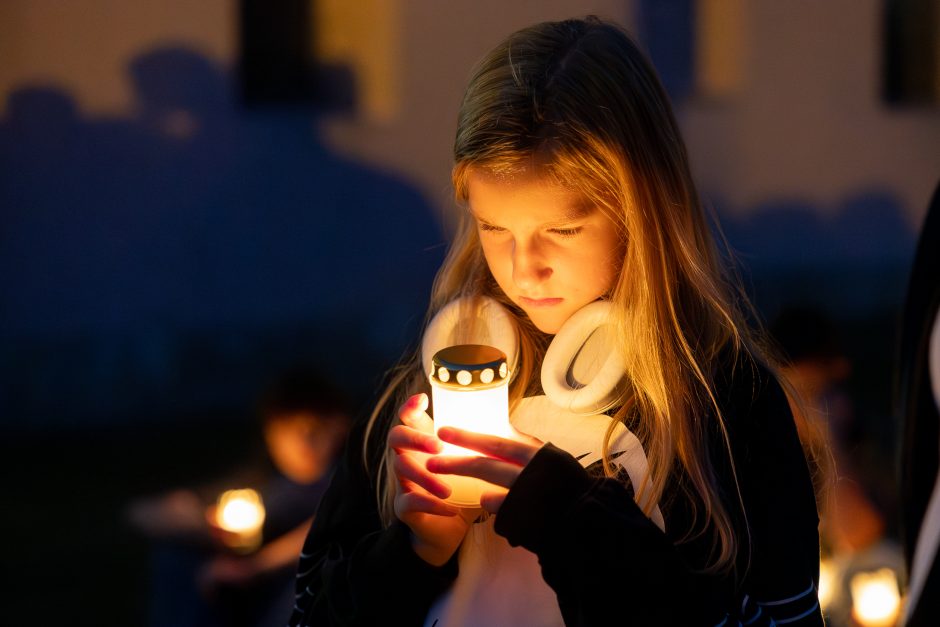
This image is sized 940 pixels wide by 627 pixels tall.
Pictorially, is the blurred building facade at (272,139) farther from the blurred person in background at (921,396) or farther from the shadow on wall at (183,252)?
the blurred person in background at (921,396)

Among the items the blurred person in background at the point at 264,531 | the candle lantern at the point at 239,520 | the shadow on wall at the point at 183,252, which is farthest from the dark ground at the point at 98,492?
the candle lantern at the point at 239,520

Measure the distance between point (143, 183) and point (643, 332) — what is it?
4.98m

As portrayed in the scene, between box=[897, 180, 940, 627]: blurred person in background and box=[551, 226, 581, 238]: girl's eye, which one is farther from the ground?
box=[551, 226, 581, 238]: girl's eye

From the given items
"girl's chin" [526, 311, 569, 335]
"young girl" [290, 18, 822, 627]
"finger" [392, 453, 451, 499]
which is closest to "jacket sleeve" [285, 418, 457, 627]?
"young girl" [290, 18, 822, 627]

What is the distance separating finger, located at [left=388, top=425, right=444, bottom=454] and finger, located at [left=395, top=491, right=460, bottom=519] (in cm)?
6

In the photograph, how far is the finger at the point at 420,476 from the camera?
1.22m

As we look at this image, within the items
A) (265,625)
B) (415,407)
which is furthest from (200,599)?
(415,407)

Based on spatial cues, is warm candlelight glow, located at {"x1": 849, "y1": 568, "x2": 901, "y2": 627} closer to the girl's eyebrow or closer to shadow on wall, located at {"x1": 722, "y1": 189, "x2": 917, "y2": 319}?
the girl's eyebrow

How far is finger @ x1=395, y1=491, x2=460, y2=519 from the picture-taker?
1240 mm

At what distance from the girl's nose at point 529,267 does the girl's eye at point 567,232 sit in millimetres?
33

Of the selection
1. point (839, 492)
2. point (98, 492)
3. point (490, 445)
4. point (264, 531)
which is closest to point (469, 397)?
point (490, 445)

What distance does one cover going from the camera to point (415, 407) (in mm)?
1301

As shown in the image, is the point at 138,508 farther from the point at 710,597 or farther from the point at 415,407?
the point at 710,597

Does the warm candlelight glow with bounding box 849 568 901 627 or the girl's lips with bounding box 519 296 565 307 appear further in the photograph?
the warm candlelight glow with bounding box 849 568 901 627
